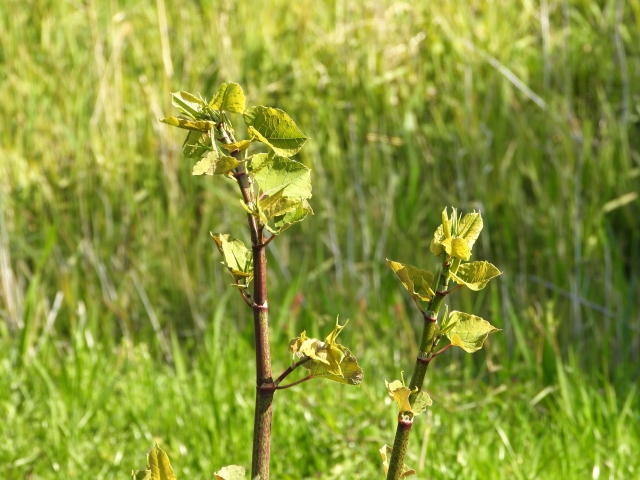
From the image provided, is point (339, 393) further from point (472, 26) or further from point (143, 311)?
point (472, 26)

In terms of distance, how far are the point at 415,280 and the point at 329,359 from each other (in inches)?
4.8

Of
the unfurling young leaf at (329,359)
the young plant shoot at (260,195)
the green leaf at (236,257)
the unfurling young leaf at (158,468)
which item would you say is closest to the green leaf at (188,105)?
the young plant shoot at (260,195)

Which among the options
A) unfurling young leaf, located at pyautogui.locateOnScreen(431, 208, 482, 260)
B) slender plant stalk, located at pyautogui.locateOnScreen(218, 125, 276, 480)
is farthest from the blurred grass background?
unfurling young leaf, located at pyautogui.locateOnScreen(431, 208, 482, 260)

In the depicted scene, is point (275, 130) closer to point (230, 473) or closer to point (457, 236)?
point (457, 236)

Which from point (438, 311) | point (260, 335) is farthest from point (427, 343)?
point (260, 335)

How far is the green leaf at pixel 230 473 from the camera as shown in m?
0.82

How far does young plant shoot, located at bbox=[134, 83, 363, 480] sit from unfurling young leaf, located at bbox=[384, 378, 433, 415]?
4 centimetres

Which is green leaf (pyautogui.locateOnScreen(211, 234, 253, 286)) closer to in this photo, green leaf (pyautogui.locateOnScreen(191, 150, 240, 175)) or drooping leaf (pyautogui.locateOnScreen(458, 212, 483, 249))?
green leaf (pyautogui.locateOnScreen(191, 150, 240, 175))

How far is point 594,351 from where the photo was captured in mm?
2500

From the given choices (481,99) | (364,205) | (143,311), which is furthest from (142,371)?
(481,99)

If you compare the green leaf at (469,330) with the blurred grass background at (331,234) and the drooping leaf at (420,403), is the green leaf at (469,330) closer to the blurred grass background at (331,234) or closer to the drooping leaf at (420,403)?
the drooping leaf at (420,403)

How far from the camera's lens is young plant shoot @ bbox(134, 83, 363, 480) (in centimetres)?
79

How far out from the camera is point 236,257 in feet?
2.81

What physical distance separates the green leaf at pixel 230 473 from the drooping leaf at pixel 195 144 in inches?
12.6
